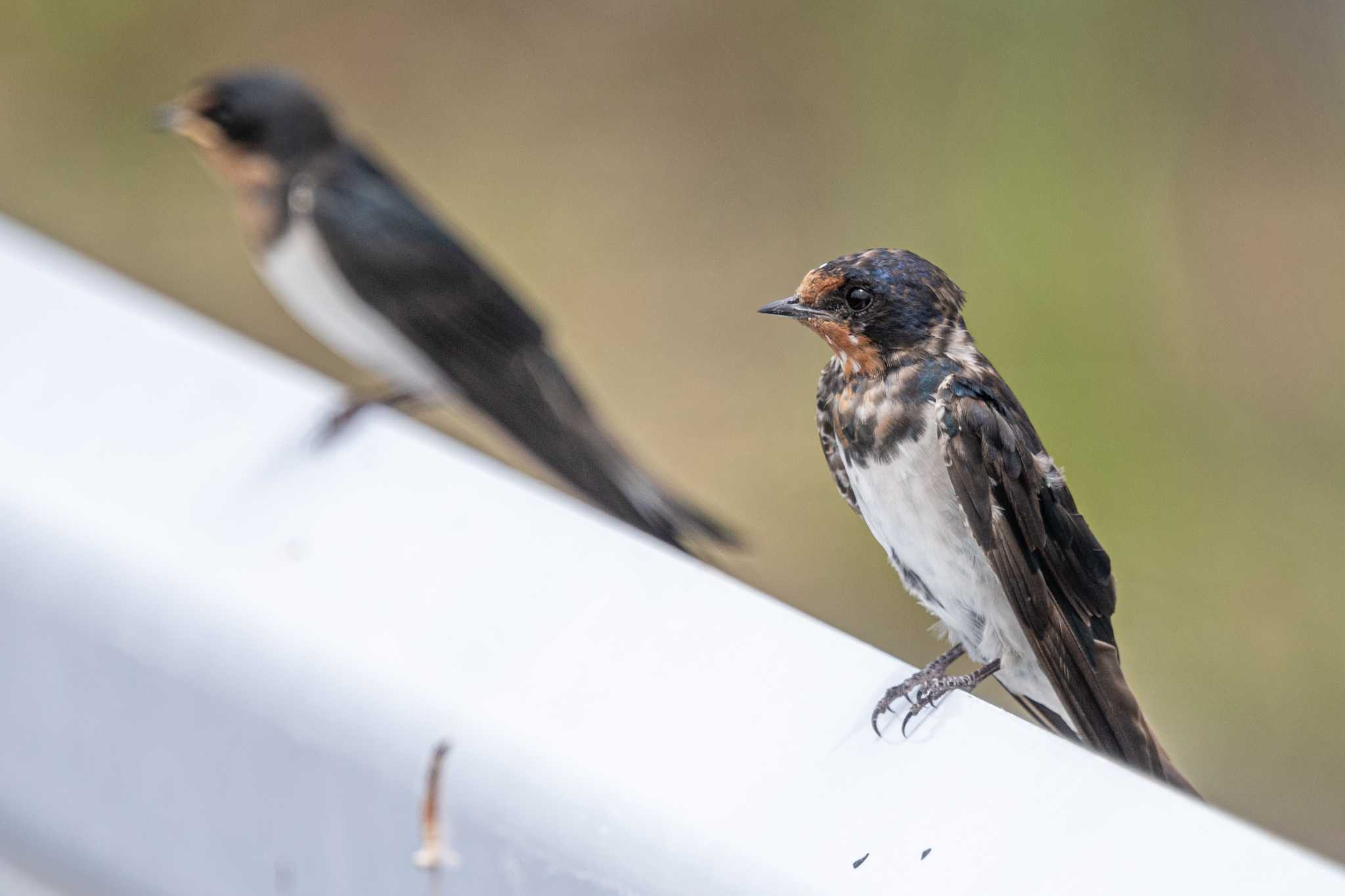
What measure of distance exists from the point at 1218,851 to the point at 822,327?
0.27 m

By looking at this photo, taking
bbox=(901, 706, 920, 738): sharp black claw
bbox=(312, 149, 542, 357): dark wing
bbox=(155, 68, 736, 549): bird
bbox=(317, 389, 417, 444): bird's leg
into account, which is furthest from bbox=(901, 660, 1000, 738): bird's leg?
bbox=(312, 149, 542, 357): dark wing

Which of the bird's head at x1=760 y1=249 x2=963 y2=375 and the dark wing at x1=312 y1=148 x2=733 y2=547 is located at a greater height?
the bird's head at x1=760 y1=249 x2=963 y2=375

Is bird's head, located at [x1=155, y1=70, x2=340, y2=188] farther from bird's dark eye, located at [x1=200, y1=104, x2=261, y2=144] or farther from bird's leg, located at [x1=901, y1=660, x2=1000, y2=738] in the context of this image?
bird's leg, located at [x1=901, y1=660, x2=1000, y2=738]

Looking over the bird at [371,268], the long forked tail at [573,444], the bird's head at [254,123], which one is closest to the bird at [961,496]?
the long forked tail at [573,444]

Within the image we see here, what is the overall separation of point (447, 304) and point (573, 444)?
18 centimetres

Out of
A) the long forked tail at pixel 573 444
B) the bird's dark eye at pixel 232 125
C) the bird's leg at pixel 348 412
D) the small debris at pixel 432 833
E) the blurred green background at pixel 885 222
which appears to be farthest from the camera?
the blurred green background at pixel 885 222

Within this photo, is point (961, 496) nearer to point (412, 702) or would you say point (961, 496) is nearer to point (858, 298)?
point (858, 298)

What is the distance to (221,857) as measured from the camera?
0.95 m

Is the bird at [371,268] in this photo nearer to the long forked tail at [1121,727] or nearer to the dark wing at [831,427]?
the dark wing at [831,427]

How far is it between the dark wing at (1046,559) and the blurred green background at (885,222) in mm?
1053

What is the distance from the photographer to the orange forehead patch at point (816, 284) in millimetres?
794

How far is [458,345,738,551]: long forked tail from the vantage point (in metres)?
1.46

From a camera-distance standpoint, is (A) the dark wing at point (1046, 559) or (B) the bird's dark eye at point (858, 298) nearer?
(B) the bird's dark eye at point (858, 298)

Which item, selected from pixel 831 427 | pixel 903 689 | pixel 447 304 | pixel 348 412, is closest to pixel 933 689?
pixel 903 689
